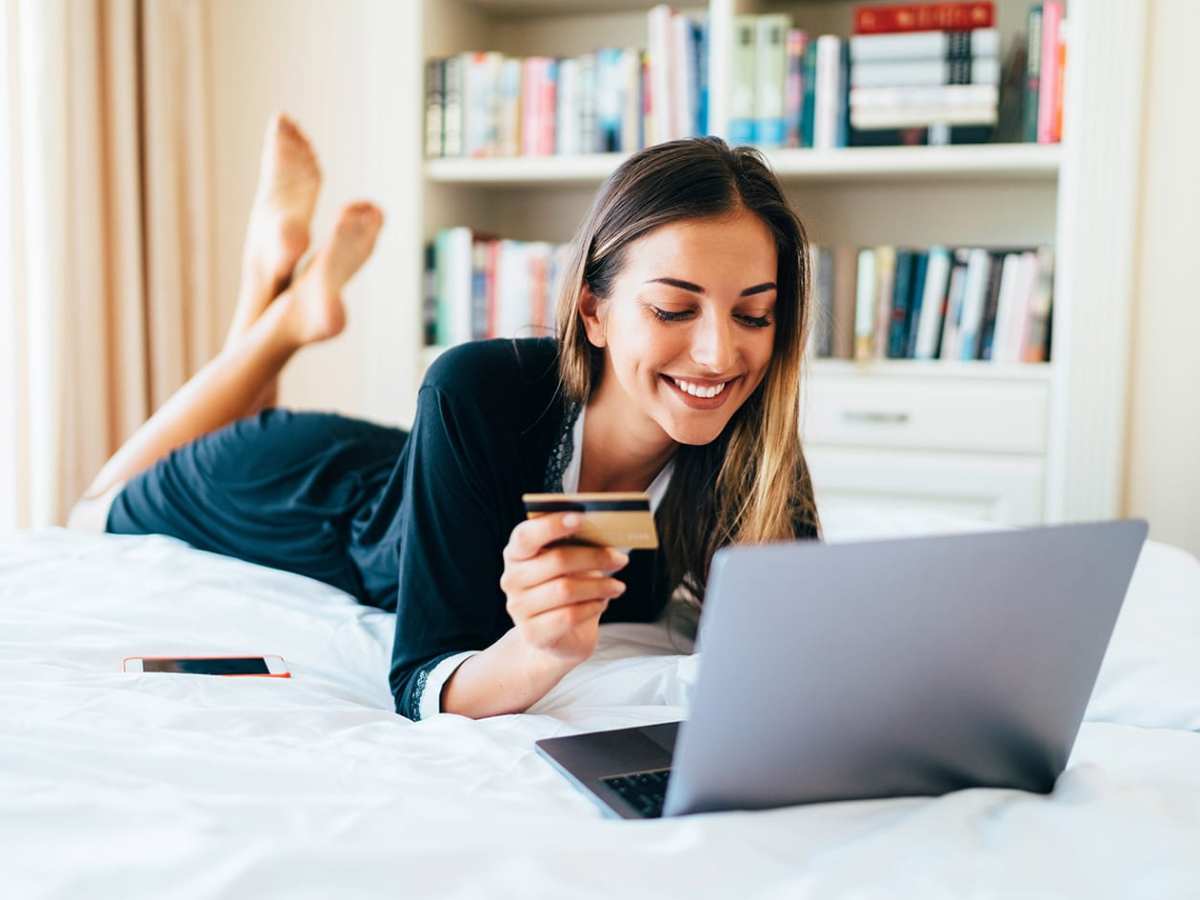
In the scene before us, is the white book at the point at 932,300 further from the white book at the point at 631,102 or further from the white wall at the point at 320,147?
the white wall at the point at 320,147

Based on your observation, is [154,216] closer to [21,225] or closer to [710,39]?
[21,225]

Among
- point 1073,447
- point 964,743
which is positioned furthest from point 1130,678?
point 1073,447

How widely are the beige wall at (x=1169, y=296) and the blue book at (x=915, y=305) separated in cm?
39

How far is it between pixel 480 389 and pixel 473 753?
410 mm

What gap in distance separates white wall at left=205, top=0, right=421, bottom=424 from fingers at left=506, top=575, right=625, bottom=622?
1.88 meters

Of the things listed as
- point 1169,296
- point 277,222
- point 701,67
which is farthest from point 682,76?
point 1169,296

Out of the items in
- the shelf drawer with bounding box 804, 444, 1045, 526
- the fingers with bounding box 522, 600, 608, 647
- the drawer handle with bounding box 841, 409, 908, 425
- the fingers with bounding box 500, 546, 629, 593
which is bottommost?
the shelf drawer with bounding box 804, 444, 1045, 526

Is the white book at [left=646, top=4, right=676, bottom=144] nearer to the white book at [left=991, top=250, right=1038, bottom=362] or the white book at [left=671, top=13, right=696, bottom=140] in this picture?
the white book at [left=671, top=13, right=696, bottom=140]

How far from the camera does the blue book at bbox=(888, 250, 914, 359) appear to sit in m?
2.38

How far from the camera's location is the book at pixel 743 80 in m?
2.40

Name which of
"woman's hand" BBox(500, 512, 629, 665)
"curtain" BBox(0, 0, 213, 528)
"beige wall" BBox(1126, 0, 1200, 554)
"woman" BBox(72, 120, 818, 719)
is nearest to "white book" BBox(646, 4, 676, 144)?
"beige wall" BBox(1126, 0, 1200, 554)

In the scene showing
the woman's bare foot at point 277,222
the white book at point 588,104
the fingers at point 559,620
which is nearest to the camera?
the fingers at point 559,620

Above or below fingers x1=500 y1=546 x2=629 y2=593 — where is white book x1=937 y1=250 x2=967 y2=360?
above

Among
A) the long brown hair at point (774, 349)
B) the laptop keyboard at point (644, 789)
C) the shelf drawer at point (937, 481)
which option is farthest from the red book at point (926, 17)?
the laptop keyboard at point (644, 789)
